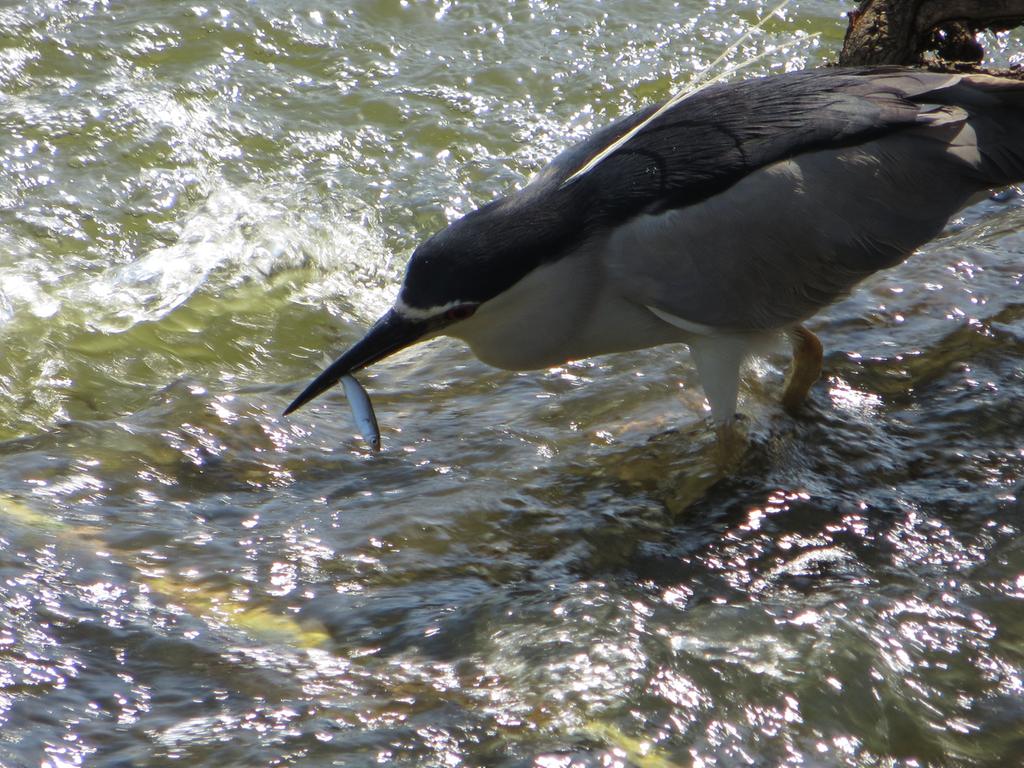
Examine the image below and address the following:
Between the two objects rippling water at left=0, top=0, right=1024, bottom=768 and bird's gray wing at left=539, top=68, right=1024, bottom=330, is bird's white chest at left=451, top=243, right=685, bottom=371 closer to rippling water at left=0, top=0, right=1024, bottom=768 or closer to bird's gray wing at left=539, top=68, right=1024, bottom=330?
bird's gray wing at left=539, top=68, right=1024, bottom=330

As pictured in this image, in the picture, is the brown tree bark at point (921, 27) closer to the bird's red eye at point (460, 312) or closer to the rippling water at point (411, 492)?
the rippling water at point (411, 492)

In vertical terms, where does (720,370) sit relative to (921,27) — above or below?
below

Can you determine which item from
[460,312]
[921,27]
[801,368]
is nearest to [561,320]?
[460,312]

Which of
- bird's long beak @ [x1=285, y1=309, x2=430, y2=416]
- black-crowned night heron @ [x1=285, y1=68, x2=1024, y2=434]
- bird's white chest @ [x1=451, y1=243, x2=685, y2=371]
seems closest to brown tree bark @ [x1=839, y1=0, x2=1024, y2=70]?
black-crowned night heron @ [x1=285, y1=68, x2=1024, y2=434]

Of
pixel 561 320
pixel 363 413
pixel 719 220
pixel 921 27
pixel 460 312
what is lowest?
pixel 363 413

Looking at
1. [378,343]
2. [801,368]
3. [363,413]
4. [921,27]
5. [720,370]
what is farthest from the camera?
[921,27]

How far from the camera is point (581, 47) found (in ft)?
24.9

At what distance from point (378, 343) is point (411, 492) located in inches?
18.7

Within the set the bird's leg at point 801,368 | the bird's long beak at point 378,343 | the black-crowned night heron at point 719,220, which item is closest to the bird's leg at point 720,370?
the black-crowned night heron at point 719,220

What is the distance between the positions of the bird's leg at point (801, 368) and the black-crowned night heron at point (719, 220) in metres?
0.21

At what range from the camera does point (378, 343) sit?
3.54m

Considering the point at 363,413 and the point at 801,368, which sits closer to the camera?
the point at 363,413

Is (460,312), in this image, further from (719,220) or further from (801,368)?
(801,368)

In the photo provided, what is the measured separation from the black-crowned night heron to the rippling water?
1.32 feet
